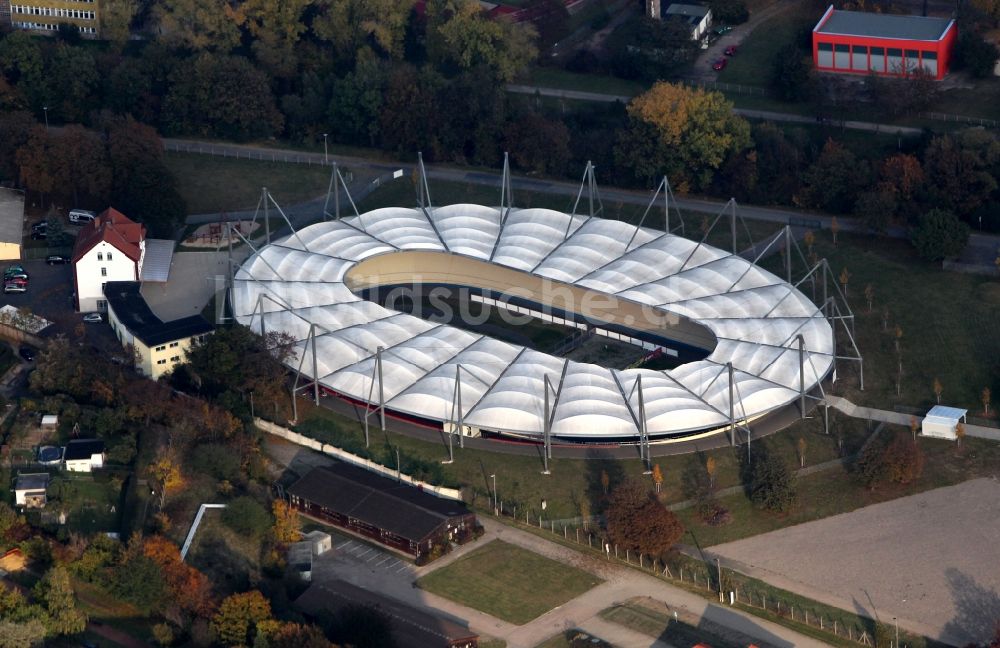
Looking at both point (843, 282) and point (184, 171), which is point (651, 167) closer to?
point (843, 282)

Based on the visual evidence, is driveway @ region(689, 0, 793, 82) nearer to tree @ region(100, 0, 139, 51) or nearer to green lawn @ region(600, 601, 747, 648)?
tree @ region(100, 0, 139, 51)

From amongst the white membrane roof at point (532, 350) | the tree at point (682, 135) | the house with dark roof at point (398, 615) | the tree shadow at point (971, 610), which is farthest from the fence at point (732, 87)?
the house with dark roof at point (398, 615)

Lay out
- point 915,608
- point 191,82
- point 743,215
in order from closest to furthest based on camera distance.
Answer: point 915,608 → point 743,215 → point 191,82

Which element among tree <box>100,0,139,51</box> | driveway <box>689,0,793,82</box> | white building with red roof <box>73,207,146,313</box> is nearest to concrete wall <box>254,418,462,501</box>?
white building with red roof <box>73,207,146,313</box>

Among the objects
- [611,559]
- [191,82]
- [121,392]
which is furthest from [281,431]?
[191,82]

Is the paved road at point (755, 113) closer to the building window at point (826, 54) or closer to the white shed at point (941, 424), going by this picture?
the building window at point (826, 54)

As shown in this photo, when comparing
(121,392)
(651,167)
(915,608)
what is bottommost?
(915,608)
